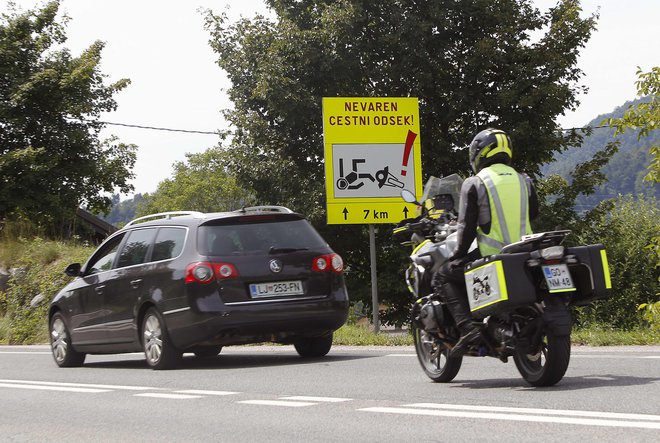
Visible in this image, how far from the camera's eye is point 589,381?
8.17 m

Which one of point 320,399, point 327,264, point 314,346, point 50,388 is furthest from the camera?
point 314,346

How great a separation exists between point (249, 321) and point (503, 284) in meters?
4.41

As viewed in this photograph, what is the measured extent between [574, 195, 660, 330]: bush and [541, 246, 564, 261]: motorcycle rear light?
2660cm

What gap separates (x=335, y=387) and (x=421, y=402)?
1.54m

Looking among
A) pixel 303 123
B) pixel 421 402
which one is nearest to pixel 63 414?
pixel 421 402

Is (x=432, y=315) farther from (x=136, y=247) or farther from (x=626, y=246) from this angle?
(x=626, y=246)

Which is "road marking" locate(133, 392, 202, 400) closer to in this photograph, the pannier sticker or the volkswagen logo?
the pannier sticker

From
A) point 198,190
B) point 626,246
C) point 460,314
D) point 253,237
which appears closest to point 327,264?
point 253,237

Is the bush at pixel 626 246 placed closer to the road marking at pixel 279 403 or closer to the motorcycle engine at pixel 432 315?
the motorcycle engine at pixel 432 315

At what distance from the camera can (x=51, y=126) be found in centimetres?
4088

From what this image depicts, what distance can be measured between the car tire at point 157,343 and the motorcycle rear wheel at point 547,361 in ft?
15.5

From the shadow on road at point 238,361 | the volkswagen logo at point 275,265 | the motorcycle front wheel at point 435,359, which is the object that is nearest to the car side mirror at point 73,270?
the shadow on road at point 238,361

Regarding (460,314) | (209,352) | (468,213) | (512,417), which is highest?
(468,213)

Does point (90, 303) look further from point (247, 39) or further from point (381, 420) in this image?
point (247, 39)
